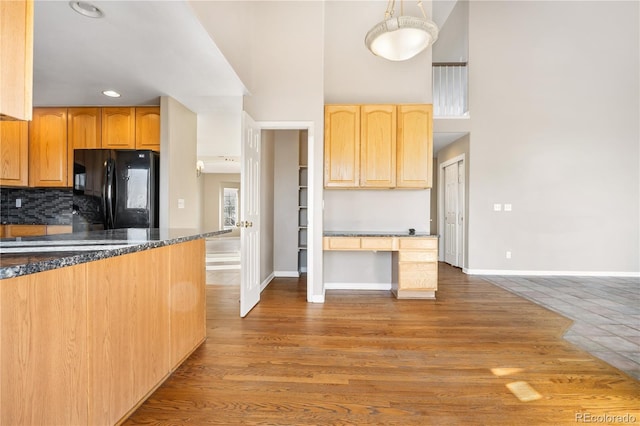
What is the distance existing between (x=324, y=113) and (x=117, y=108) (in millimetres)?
2672

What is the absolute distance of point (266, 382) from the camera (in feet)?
6.57

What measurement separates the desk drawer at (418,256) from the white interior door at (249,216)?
1.79 meters

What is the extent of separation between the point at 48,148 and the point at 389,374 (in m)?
4.80

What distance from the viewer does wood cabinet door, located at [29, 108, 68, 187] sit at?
4.04 m

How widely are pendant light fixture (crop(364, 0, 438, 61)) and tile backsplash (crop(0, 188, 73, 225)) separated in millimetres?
4301

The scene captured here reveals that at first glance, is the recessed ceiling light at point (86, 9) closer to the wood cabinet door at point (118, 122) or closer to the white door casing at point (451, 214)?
the wood cabinet door at point (118, 122)

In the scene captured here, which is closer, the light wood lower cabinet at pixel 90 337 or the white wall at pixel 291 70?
the light wood lower cabinet at pixel 90 337

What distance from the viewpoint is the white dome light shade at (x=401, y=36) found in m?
2.59

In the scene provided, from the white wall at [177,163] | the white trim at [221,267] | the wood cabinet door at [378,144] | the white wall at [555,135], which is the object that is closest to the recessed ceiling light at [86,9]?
the white wall at [177,163]

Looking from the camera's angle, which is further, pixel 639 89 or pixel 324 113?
pixel 639 89

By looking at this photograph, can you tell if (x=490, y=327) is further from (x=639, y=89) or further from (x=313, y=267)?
(x=639, y=89)

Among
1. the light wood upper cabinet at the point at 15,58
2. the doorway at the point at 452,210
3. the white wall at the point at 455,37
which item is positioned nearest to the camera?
the light wood upper cabinet at the point at 15,58

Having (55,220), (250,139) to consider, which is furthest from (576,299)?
(55,220)

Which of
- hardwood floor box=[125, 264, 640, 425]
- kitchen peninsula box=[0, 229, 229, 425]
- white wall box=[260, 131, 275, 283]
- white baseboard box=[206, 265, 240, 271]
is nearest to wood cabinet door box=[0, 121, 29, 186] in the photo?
white baseboard box=[206, 265, 240, 271]
